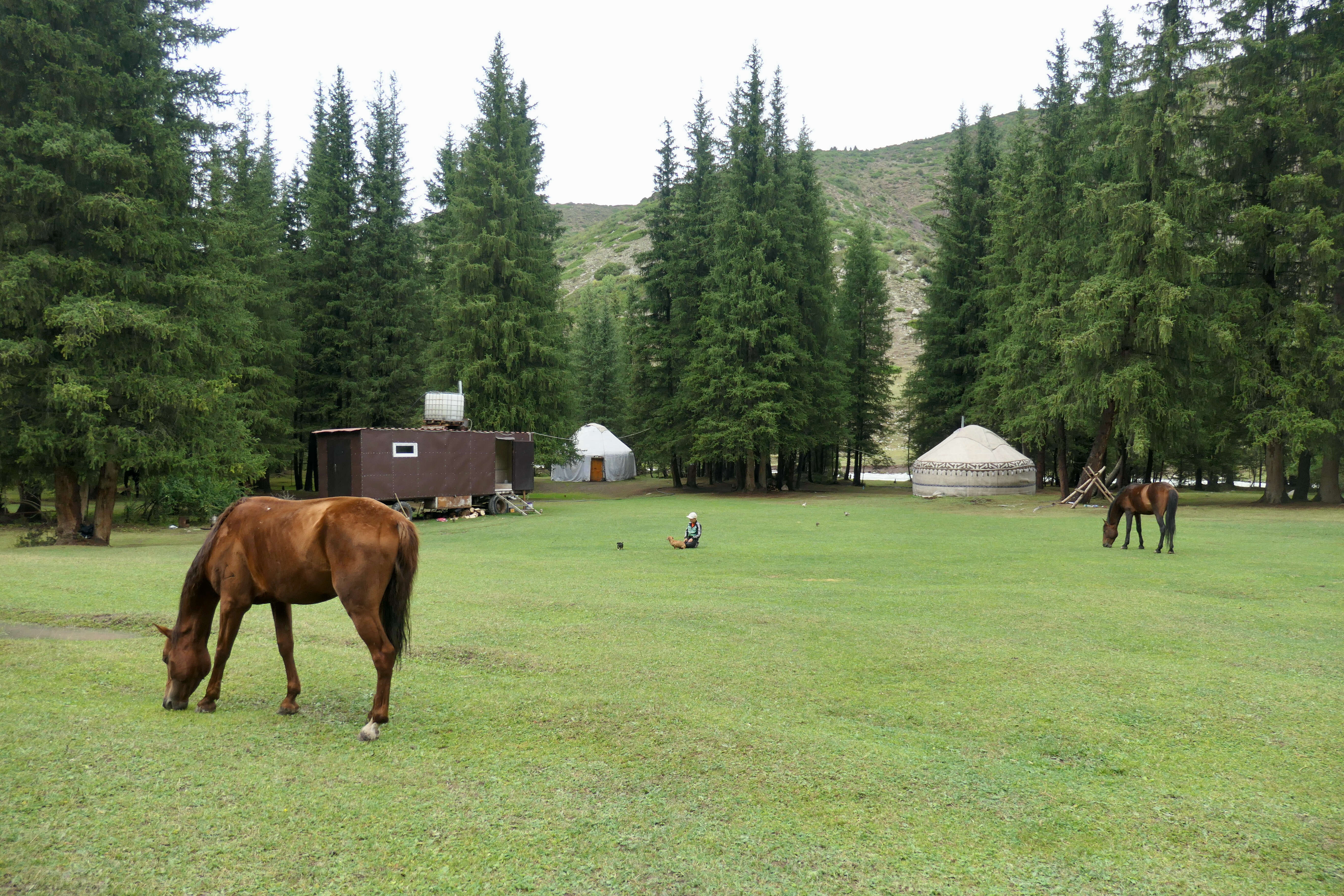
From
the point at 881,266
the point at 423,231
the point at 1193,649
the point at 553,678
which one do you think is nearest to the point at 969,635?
the point at 1193,649

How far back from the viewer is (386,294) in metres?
37.3

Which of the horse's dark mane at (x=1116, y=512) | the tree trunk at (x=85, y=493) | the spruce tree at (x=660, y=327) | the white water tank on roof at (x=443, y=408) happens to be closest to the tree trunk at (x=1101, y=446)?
the horse's dark mane at (x=1116, y=512)

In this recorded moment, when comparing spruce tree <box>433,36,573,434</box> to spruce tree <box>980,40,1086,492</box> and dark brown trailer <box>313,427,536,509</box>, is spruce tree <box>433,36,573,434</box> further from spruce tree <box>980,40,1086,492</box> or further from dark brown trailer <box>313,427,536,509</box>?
spruce tree <box>980,40,1086,492</box>

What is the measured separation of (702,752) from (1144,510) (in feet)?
49.3

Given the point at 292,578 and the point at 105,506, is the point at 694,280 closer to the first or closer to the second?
the point at 105,506

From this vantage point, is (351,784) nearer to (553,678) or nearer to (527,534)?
(553,678)

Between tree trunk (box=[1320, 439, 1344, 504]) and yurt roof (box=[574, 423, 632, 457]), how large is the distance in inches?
1528

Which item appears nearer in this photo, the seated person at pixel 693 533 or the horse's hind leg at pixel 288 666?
the horse's hind leg at pixel 288 666

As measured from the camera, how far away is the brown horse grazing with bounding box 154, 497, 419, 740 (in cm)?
512

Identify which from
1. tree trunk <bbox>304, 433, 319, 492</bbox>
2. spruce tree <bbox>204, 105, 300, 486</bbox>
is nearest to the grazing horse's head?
spruce tree <bbox>204, 105, 300, 486</bbox>

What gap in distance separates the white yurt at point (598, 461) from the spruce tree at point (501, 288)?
16234mm

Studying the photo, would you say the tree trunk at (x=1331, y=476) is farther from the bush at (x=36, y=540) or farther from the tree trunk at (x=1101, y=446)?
the bush at (x=36, y=540)

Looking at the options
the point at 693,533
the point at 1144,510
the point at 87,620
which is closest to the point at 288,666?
the point at 87,620

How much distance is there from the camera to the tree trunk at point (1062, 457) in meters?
34.1
